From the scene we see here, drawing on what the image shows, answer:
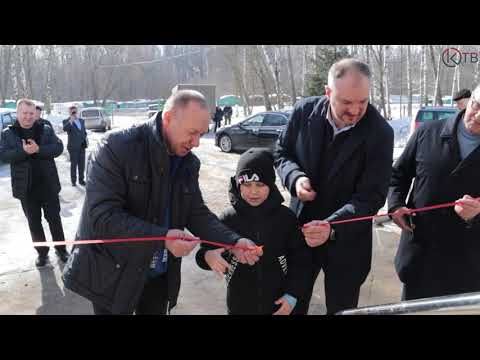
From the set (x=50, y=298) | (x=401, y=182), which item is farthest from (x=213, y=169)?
(x=401, y=182)

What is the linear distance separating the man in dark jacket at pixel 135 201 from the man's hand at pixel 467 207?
4.03 feet

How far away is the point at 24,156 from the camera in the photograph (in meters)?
5.08

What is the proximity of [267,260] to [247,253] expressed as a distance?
0.80ft

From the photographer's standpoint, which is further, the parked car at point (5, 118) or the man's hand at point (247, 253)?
the parked car at point (5, 118)

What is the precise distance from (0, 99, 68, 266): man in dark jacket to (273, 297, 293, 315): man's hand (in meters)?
3.75

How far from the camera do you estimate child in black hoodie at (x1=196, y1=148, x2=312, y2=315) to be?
102 inches

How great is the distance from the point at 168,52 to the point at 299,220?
7788cm

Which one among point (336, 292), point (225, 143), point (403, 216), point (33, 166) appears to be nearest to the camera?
point (336, 292)

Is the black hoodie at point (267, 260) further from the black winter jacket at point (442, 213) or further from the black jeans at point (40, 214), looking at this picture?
the black jeans at point (40, 214)

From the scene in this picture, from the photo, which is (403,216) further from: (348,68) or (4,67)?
(4,67)

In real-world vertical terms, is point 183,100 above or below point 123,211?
above

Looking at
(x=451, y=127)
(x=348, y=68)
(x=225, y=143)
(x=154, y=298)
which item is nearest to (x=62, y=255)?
(x=154, y=298)

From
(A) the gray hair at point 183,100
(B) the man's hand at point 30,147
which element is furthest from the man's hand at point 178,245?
(B) the man's hand at point 30,147

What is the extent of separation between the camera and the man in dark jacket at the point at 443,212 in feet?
8.61
